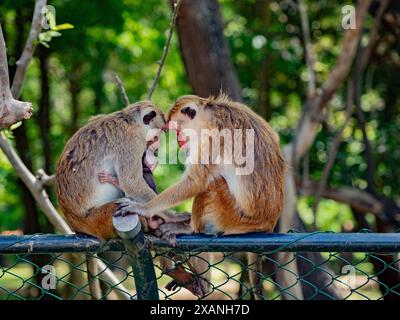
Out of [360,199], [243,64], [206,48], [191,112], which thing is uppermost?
[206,48]

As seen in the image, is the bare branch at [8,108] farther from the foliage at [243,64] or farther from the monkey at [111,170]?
the foliage at [243,64]

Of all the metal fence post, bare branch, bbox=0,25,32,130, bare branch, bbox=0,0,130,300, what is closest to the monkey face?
bare branch, bbox=0,0,130,300

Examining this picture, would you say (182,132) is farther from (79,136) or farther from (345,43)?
(345,43)

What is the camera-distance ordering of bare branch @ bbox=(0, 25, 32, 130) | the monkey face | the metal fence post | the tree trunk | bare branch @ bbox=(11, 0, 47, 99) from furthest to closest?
the tree trunk, bare branch @ bbox=(11, 0, 47, 99), the monkey face, bare branch @ bbox=(0, 25, 32, 130), the metal fence post

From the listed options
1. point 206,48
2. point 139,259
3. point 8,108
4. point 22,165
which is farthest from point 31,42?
point 206,48

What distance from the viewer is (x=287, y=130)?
10.4m

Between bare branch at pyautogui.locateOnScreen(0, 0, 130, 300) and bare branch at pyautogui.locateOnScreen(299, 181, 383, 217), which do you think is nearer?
bare branch at pyautogui.locateOnScreen(0, 0, 130, 300)

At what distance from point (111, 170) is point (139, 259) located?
160 cm

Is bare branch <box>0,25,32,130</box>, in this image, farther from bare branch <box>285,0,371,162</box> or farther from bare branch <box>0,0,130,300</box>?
bare branch <box>285,0,371,162</box>

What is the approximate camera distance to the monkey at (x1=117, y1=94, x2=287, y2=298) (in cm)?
398

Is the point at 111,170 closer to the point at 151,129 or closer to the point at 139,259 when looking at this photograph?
the point at 151,129

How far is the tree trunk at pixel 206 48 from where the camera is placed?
24.8 ft

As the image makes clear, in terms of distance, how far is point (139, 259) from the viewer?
113 inches

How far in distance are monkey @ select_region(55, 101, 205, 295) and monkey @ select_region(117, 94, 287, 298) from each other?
0.16 metres
